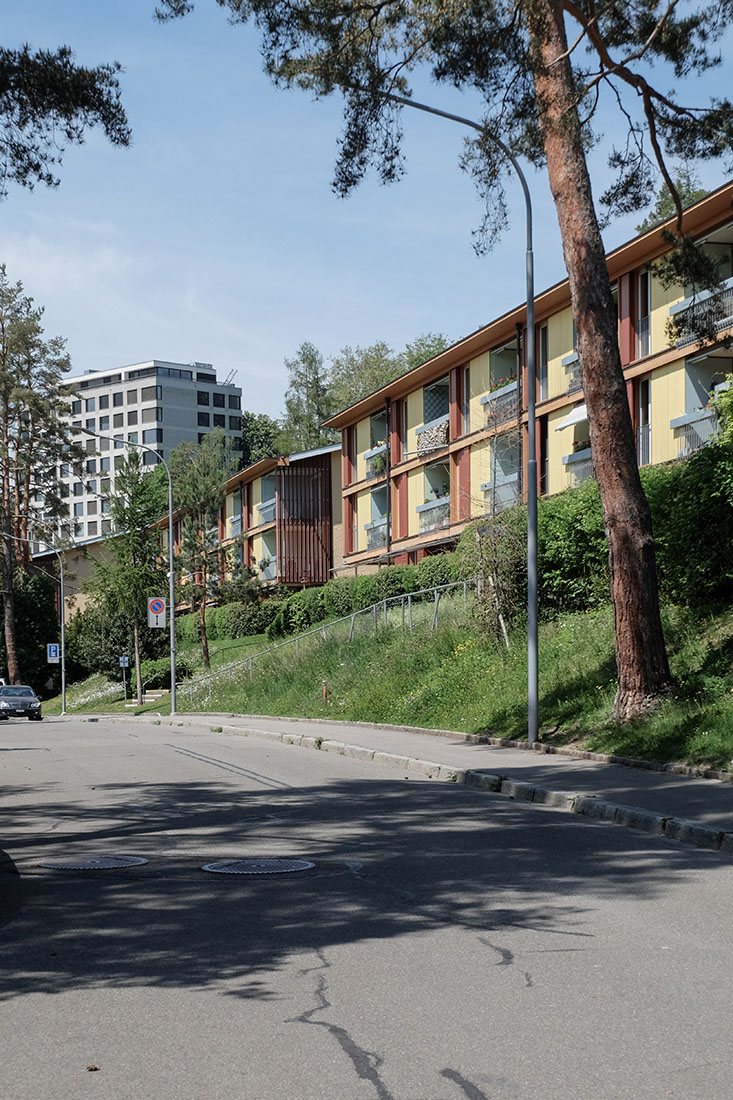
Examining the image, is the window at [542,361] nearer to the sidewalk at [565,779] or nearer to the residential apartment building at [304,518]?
the sidewalk at [565,779]

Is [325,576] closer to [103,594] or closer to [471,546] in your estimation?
[103,594]

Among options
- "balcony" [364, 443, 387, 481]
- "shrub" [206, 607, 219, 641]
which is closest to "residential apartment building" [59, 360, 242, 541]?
"shrub" [206, 607, 219, 641]

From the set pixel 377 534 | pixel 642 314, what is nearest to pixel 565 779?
pixel 642 314

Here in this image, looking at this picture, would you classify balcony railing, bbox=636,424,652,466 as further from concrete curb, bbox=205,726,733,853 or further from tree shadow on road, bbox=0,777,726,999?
tree shadow on road, bbox=0,777,726,999

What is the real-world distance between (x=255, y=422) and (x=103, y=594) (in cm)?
6209

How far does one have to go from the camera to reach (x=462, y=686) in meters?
22.4

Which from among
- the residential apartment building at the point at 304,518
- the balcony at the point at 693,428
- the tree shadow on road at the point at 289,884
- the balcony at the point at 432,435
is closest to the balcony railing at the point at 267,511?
the residential apartment building at the point at 304,518

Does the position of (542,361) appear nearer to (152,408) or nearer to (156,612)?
(156,612)

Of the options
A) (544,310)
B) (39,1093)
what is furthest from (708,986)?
(544,310)

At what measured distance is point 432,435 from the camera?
1841 inches

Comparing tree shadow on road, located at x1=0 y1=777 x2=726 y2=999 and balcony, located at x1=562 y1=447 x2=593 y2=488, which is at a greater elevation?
balcony, located at x1=562 y1=447 x2=593 y2=488

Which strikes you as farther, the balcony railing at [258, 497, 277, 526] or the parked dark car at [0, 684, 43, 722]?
the balcony railing at [258, 497, 277, 526]

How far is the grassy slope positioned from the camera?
1467 centimetres

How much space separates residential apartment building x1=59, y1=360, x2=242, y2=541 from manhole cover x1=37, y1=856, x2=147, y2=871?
380 feet
